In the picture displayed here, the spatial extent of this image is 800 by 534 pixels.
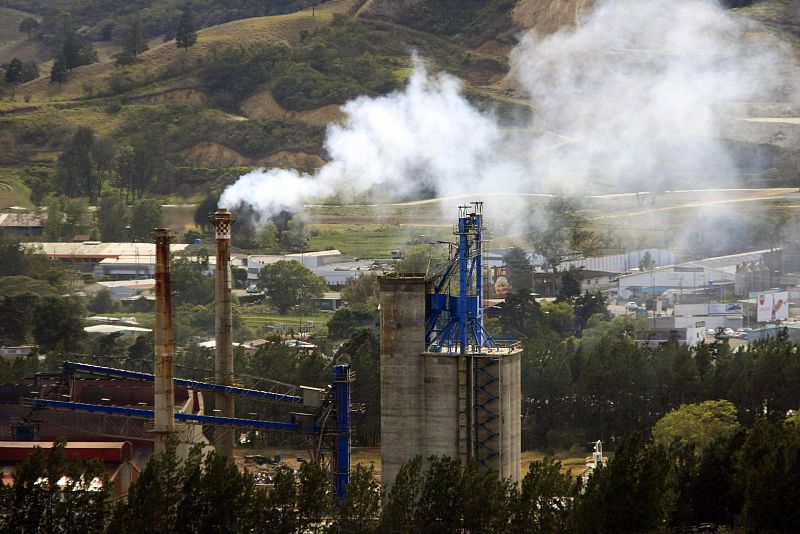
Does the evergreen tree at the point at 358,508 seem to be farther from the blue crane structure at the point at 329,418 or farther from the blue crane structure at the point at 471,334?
the blue crane structure at the point at 471,334

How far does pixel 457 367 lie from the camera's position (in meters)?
63.1

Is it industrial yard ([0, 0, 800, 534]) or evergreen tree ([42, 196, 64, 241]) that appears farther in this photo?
evergreen tree ([42, 196, 64, 241])

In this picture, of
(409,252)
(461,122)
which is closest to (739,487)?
(409,252)

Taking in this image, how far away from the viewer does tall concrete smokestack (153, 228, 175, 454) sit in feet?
206

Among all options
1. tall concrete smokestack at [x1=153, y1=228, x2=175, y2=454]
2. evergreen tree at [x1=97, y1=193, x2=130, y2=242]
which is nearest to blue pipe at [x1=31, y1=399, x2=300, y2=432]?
tall concrete smokestack at [x1=153, y1=228, x2=175, y2=454]

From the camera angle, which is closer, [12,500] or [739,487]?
[12,500]

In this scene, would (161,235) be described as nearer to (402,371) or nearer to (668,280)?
(402,371)

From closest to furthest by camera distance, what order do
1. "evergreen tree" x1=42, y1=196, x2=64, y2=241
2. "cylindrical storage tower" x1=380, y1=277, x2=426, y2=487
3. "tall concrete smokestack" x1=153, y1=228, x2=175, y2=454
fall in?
"tall concrete smokestack" x1=153, y1=228, x2=175, y2=454 → "cylindrical storage tower" x1=380, y1=277, x2=426, y2=487 → "evergreen tree" x1=42, y1=196, x2=64, y2=241

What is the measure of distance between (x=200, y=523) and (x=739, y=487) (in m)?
19.3

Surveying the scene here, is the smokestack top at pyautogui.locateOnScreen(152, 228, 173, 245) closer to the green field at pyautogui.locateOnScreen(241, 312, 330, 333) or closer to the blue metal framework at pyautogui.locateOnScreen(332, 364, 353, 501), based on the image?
the blue metal framework at pyautogui.locateOnScreen(332, 364, 353, 501)

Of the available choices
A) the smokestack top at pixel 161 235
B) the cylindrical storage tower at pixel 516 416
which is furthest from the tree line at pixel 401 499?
the smokestack top at pixel 161 235

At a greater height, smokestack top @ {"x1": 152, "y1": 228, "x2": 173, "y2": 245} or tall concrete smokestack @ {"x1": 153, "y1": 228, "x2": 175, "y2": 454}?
smokestack top @ {"x1": 152, "y1": 228, "x2": 173, "y2": 245}

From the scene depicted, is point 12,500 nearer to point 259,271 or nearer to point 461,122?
point 259,271

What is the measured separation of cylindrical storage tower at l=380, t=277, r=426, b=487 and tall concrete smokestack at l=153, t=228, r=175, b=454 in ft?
25.2
